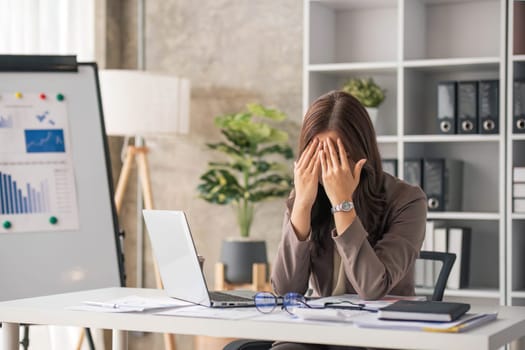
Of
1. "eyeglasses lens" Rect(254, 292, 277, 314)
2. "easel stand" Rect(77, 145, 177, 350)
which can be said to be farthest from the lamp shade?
"eyeglasses lens" Rect(254, 292, 277, 314)

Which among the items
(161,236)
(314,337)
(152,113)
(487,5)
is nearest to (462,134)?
(487,5)

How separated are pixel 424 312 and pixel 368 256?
0.47 m

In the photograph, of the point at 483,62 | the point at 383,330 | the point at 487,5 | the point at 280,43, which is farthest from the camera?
the point at 280,43

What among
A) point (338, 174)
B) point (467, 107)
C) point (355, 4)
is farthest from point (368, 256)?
point (355, 4)

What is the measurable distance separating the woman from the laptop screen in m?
0.37

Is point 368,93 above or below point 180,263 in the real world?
above

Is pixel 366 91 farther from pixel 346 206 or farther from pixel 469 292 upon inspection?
pixel 346 206

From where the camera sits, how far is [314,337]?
178 centimetres

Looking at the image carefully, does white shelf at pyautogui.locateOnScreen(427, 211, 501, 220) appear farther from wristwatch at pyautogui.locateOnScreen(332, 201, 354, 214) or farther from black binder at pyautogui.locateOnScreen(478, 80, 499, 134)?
wristwatch at pyautogui.locateOnScreen(332, 201, 354, 214)

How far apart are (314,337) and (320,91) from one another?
8.93 feet

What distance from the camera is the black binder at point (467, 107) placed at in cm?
399

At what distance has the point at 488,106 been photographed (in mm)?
3955

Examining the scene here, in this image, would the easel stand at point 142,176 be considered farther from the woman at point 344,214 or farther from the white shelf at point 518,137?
the woman at point 344,214

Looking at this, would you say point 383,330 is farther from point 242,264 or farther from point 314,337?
point 242,264
